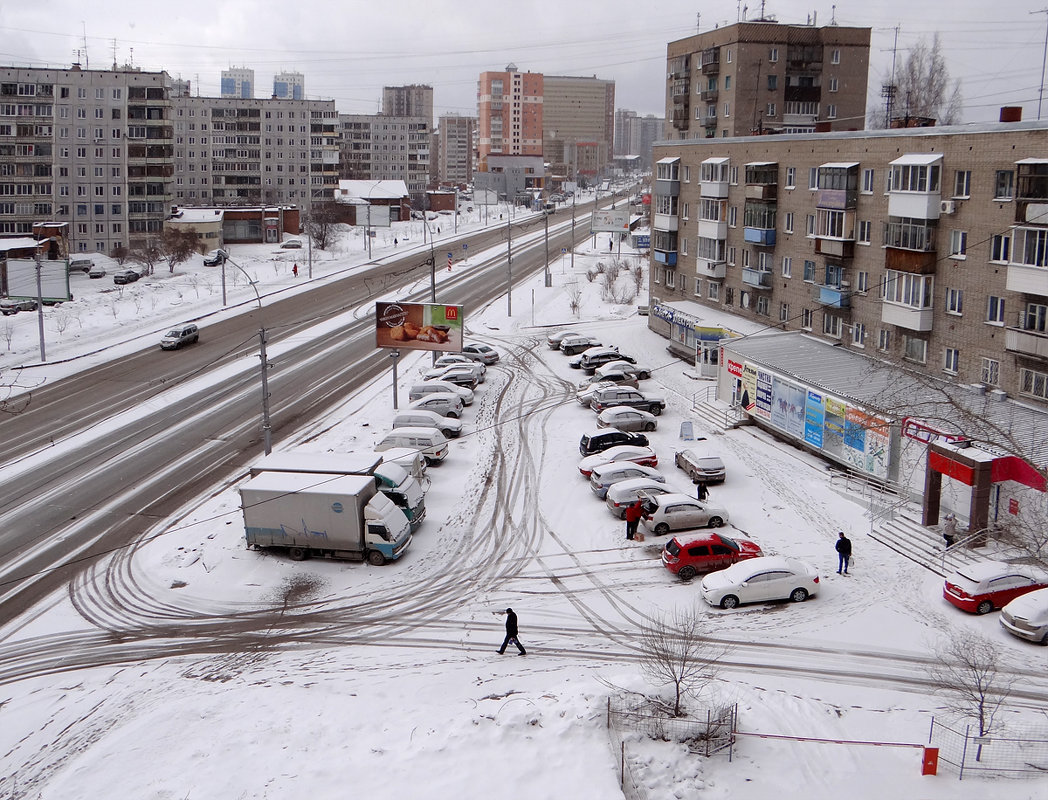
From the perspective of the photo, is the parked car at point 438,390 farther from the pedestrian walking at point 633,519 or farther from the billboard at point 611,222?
the billboard at point 611,222

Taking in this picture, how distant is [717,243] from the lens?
166 feet

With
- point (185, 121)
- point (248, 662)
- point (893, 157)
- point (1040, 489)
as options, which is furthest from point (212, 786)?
point (185, 121)

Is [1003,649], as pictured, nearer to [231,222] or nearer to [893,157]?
[893,157]

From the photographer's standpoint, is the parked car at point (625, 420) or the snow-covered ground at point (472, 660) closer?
the snow-covered ground at point (472, 660)

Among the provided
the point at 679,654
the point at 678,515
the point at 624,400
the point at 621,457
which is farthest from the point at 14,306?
the point at 679,654

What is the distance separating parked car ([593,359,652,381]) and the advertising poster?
13561 mm

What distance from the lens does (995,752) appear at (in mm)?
16062

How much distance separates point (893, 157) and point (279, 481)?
25391 millimetres

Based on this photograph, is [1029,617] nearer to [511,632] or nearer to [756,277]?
[511,632]

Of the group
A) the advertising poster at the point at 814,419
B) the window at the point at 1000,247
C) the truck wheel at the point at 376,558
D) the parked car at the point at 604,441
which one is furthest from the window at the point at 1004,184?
the truck wheel at the point at 376,558

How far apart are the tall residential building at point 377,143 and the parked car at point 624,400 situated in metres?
141

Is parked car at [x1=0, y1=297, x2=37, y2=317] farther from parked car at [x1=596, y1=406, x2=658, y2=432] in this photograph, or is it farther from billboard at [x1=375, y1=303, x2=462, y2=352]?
parked car at [x1=596, y1=406, x2=658, y2=432]

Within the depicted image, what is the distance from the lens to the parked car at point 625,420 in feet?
128

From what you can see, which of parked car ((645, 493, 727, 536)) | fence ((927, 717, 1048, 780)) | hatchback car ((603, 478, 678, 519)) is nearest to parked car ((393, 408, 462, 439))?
hatchback car ((603, 478, 678, 519))
